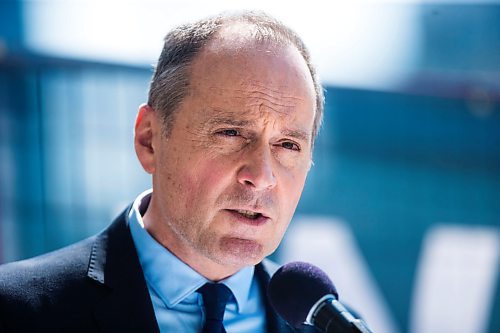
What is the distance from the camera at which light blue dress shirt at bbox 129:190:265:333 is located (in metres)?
2.25

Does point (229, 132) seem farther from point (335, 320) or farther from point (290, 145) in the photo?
point (335, 320)

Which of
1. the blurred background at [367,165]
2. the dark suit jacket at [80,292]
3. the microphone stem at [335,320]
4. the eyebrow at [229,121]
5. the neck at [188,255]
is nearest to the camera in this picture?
the microphone stem at [335,320]

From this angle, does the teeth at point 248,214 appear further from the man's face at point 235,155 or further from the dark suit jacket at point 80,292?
the dark suit jacket at point 80,292

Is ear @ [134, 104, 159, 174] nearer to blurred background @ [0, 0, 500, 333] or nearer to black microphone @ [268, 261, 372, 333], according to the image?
black microphone @ [268, 261, 372, 333]

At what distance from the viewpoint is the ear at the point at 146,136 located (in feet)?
7.78

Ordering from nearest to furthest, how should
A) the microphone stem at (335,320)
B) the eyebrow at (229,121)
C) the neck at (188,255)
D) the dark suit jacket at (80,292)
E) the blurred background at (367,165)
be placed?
the microphone stem at (335,320)
the dark suit jacket at (80,292)
the eyebrow at (229,121)
the neck at (188,255)
the blurred background at (367,165)

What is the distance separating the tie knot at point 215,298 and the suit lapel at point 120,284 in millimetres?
168

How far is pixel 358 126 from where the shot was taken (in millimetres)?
7438

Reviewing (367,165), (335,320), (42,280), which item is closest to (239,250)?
(335,320)

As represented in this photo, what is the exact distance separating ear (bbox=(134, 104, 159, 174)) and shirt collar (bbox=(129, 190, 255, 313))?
0.18 metres

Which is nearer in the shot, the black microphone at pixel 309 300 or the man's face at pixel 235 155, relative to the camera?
the black microphone at pixel 309 300

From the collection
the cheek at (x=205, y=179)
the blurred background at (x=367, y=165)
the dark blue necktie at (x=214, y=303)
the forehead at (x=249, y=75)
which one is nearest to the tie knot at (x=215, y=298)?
the dark blue necktie at (x=214, y=303)

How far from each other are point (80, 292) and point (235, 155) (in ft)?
1.90

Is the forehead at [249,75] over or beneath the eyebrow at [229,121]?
over
